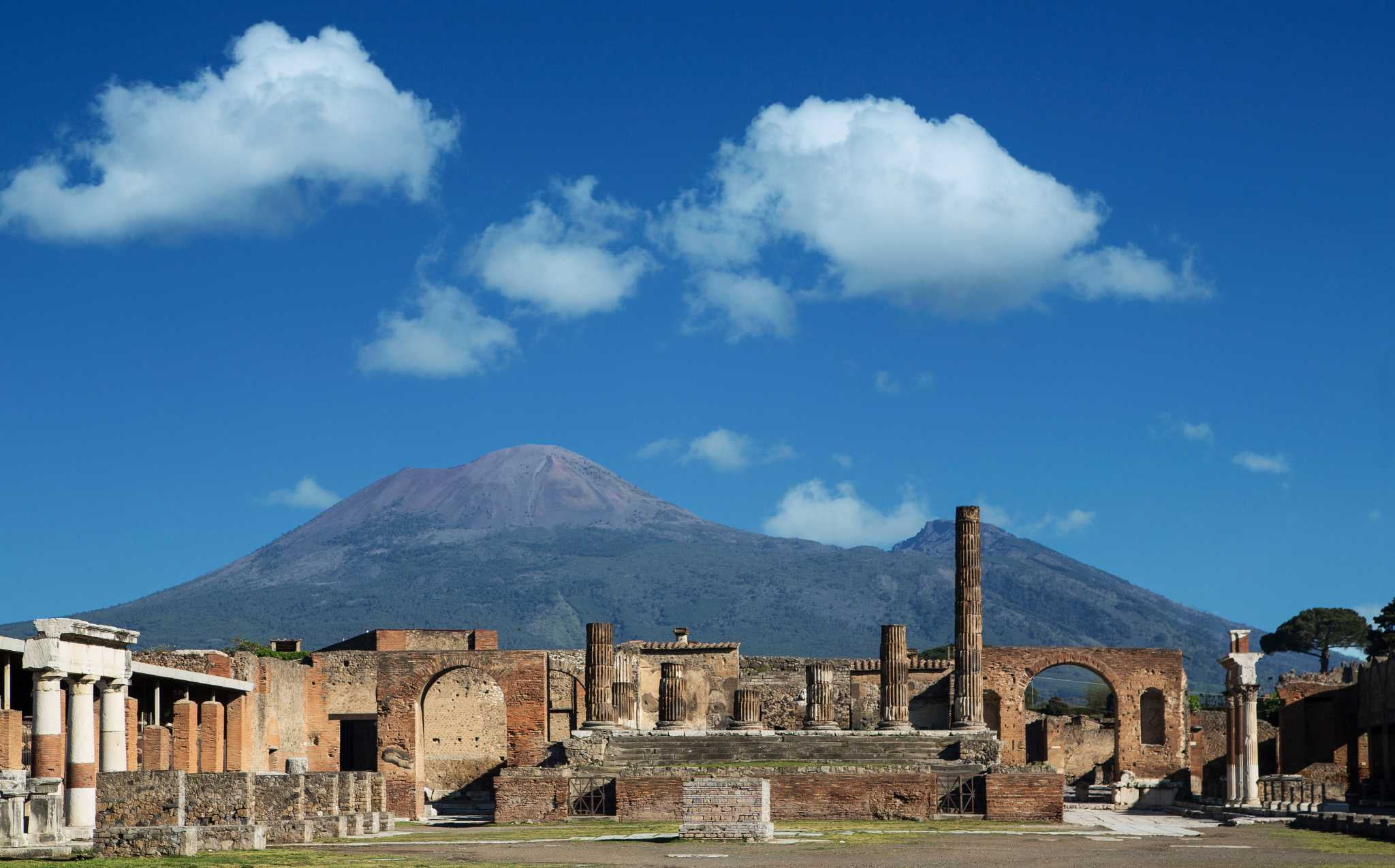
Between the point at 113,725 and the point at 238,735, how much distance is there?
1542 cm

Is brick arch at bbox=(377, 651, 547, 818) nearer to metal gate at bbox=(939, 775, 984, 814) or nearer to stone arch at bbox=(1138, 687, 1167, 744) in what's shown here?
metal gate at bbox=(939, 775, 984, 814)

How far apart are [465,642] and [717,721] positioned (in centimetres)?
1583

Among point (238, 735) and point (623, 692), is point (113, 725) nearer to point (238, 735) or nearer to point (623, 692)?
point (238, 735)

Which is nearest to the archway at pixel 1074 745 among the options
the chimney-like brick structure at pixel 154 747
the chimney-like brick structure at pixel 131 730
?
the chimney-like brick structure at pixel 154 747

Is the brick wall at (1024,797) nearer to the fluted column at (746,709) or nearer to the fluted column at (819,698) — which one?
the fluted column at (819,698)

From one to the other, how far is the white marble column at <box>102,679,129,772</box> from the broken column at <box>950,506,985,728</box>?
78.7 feet

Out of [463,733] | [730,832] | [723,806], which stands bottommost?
[463,733]

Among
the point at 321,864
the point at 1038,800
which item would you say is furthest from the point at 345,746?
the point at 321,864

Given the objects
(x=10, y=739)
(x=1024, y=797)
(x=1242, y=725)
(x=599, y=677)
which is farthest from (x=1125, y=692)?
(x=10, y=739)

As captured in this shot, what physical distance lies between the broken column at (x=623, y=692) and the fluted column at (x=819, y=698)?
16.6 ft

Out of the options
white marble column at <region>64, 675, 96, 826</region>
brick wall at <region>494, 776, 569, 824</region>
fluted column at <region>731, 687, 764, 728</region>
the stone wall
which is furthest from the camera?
fluted column at <region>731, 687, 764, 728</region>

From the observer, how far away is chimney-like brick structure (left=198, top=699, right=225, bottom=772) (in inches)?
1913

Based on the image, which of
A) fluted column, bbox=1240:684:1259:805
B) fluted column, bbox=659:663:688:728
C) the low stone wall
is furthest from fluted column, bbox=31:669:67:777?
fluted column, bbox=1240:684:1259:805

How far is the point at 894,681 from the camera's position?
176 feet
